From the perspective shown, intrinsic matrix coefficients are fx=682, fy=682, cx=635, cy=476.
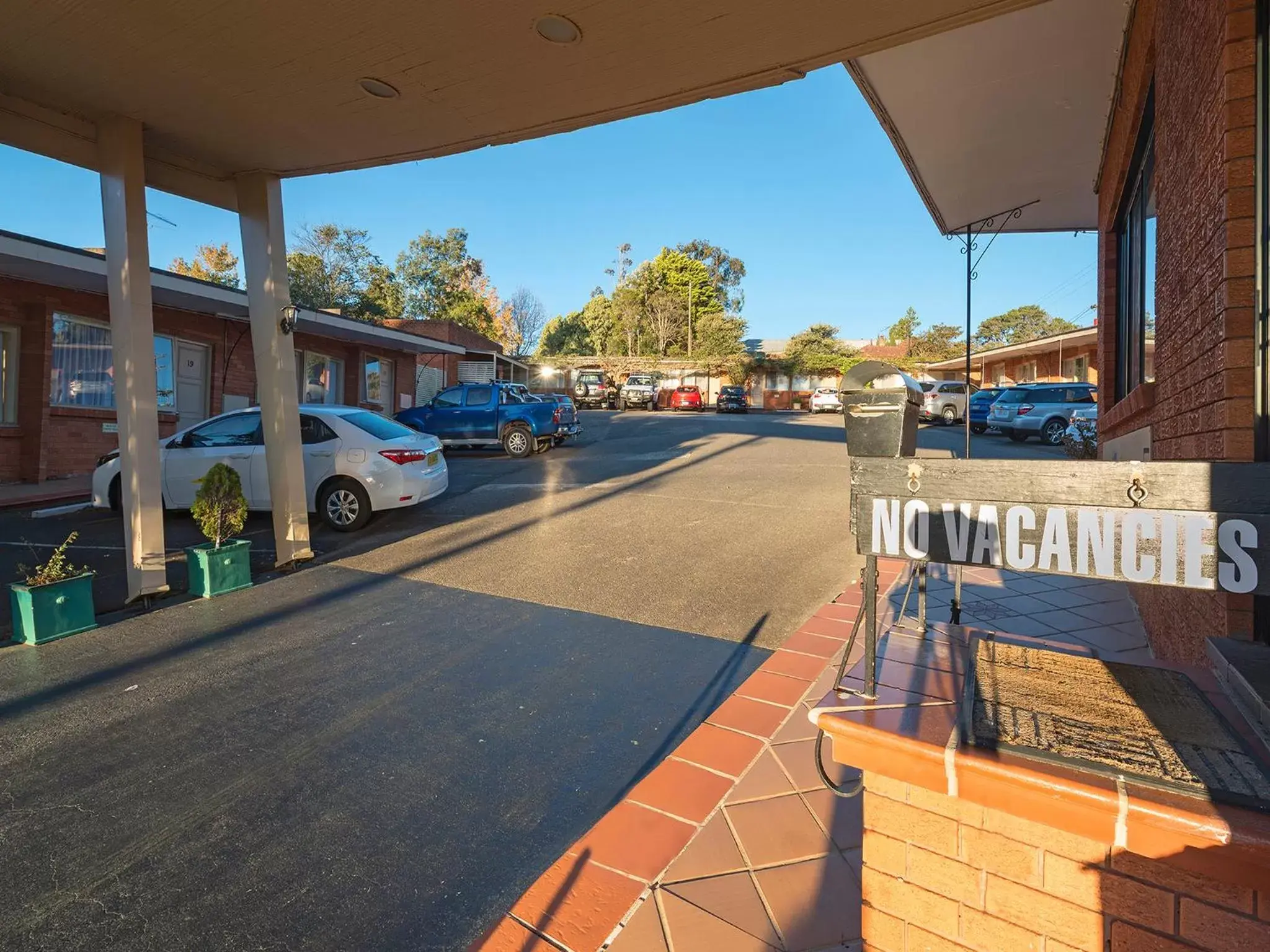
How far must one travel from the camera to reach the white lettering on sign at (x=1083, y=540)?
121 centimetres

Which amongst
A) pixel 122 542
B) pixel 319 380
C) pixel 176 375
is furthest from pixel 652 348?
pixel 122 542

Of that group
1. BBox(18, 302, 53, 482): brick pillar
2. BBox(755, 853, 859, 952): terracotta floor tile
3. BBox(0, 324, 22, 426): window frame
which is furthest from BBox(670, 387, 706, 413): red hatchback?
BBox(755, 853, 859, 952): terracotta floor tile

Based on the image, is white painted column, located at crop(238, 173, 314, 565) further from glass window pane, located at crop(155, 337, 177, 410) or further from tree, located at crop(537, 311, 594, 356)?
tree, located at crop(537, 311, 594, 356)

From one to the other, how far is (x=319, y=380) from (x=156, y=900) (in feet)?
52.9

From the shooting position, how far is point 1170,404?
10.9 ft

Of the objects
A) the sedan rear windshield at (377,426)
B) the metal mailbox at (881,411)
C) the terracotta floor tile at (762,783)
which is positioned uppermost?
the sedan rear windshield at (377,426)

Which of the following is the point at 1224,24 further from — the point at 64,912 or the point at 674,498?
the point at 674,498

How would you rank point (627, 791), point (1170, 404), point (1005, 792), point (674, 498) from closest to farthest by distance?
1. point (1005, 792)
2. point (627, 791)
3. point (1170, 404)
4. point (674, 498)

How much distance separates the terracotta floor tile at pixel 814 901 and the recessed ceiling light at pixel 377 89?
4.79 m

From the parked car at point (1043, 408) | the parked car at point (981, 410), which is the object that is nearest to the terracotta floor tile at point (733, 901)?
the parked car at point (1043, 408)

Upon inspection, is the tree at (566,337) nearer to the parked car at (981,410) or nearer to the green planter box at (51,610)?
the parked car at (981,410)

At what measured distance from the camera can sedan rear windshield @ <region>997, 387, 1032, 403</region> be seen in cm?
1830

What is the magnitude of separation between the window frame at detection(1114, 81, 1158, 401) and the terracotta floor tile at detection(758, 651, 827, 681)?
2699 mm

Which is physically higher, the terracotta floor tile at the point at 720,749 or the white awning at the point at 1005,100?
the white awning at the point at 1005,100
